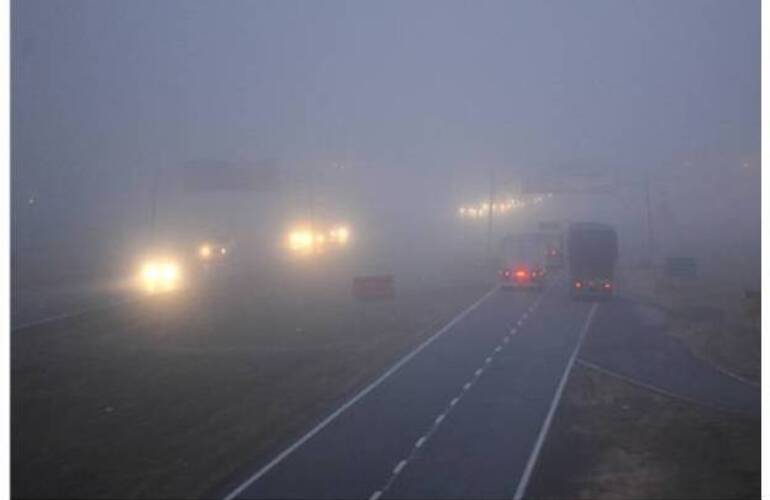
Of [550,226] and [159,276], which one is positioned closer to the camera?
[159,276]

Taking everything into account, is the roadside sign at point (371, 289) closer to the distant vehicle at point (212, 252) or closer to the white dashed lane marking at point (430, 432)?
Answer: the white dashed lane marking at point (430, 432)

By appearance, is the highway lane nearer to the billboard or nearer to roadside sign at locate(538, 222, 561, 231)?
roadside sign at locate(538, 222, 561, 231)

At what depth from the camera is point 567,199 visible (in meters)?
144

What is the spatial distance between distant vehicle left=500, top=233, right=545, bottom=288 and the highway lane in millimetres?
20155

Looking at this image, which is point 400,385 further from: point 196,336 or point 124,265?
point 124,265

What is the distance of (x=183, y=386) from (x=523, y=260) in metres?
33.3

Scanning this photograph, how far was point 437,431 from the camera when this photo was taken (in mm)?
22297

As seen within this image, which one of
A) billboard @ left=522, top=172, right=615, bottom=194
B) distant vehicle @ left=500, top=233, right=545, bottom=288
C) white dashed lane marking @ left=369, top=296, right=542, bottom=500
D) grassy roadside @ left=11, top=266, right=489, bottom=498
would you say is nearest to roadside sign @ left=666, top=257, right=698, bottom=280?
distant vehicle @ left=500, top=233, right=545, bottom=288

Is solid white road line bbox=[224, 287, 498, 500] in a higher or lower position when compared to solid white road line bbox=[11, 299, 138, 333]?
lower

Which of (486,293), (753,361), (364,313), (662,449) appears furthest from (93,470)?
(486,293)

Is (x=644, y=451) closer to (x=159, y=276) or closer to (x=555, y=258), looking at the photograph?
(x=555, y=258)

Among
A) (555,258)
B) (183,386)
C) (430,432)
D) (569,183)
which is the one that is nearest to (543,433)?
(430,432)

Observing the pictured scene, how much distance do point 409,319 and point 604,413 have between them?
21681mm

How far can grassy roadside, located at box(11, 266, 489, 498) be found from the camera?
782 inches
